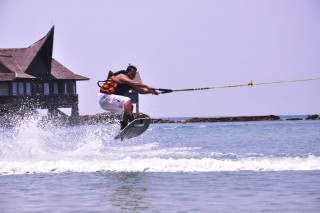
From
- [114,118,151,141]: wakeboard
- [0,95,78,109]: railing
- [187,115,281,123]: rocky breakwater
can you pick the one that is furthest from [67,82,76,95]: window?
[187,115,281,123]: rocky breakwater

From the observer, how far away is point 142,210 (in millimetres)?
12367

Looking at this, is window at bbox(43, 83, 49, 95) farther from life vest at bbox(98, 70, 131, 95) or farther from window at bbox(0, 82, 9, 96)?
life vest at bbox(98, 70, 131, 95)

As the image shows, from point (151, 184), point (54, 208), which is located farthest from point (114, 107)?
point (54, 208)

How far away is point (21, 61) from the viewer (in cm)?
7250

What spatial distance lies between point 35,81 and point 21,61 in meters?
2.32

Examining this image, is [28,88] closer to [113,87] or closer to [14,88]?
[14,88]

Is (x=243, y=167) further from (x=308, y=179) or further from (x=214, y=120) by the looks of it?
(x=214, y=120)

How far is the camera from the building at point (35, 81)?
69375mm

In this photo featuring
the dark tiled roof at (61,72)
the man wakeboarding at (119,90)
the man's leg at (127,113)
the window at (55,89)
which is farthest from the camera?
the dark tiled roof at (61,72)

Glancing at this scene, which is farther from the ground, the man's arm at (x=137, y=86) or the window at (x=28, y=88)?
the window at (x=28, y=88)

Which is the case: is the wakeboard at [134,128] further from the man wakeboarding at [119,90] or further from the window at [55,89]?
the window at [55,89]

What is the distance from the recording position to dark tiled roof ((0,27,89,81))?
227 ft

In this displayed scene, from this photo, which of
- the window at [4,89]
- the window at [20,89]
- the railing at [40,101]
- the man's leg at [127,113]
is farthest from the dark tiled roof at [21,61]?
the man's leg at [127,113]

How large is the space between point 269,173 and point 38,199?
6553mm
